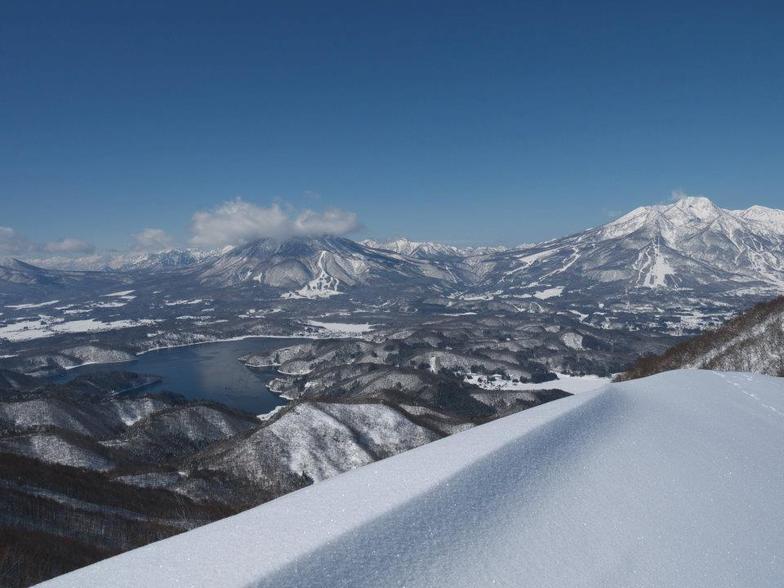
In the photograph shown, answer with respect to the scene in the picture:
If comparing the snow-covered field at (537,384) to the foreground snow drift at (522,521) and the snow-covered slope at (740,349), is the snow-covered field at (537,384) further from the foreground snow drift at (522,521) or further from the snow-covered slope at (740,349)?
the foreground snow drift at (522,521)

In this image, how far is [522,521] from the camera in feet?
33.0

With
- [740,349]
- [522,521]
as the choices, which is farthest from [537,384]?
[522,521]

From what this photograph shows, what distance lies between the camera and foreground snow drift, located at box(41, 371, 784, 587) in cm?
799

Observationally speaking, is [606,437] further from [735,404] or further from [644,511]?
[735,404]

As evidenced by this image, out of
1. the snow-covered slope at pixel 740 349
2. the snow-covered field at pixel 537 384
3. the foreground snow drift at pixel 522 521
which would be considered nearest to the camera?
the foreground snow drift at pixel 522 521

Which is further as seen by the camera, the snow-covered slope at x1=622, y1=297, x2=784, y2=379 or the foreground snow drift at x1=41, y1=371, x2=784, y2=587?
the snow-covered slope at x1=622, y1=297, x2=784, y2=379

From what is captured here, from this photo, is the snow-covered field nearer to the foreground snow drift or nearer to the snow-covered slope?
the snow-covered slope

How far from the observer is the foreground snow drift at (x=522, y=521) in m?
7.99

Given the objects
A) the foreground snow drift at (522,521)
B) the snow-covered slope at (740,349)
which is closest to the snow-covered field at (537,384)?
the snow-covered slope at (740,349)

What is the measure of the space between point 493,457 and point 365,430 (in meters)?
73.4

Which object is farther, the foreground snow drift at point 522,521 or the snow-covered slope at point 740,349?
the snow-covered slope at point 740,349

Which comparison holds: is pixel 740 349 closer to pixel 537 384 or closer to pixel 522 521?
pixel 522 521

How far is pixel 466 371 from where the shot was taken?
604 feet

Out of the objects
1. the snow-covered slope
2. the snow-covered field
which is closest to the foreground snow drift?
the snow-covered slope
